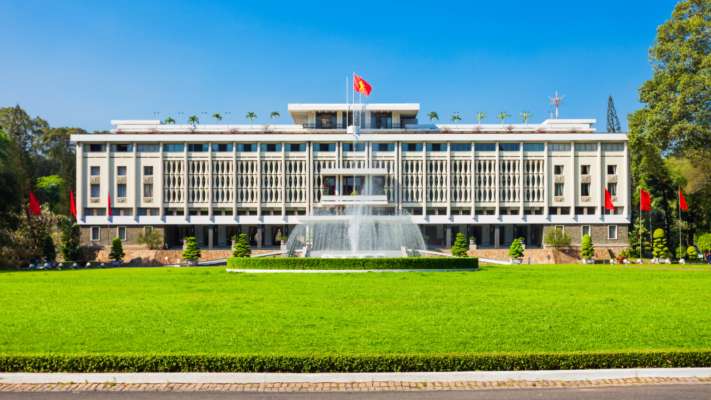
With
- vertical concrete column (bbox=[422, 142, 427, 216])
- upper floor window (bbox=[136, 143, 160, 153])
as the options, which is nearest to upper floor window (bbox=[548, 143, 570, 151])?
vertical concrete column (bbox=[422, 142, 427, 216])

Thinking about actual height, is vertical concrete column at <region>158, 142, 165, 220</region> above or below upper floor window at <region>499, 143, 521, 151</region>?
below

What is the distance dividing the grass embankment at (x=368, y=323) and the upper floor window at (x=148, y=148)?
42.4 m

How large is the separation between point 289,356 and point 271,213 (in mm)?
52623

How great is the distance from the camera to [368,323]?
40.0 feet

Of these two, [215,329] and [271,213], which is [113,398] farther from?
[271,213]

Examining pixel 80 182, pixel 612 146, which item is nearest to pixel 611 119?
pixel 612 146

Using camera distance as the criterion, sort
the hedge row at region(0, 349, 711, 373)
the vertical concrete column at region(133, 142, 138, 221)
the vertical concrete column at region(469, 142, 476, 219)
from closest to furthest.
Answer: the hedge row at region(0, 349, 711, 373)
the vertical concrete column at region(133, 142, 138, 221)
the vertical concrete column at region(469, 142, 476, 219)

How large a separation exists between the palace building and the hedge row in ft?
163

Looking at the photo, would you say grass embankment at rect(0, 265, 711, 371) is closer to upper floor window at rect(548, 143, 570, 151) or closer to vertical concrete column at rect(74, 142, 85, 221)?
upper floor window at rect(548, 143, 570, 151)

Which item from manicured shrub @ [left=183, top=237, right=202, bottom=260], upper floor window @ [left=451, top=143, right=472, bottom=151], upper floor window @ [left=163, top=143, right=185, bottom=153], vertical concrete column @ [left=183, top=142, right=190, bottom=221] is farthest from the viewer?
upper floor window @ [left=451, top=143, right=472, bottom=151]

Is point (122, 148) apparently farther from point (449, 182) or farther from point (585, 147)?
point (585, 147)

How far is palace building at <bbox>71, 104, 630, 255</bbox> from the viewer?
59438 millimetres

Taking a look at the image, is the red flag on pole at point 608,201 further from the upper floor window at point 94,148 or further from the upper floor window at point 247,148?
the upper floor window at point 94,148

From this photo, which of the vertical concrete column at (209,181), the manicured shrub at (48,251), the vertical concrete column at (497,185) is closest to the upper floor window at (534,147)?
the vertical concrete column at (497,185)
